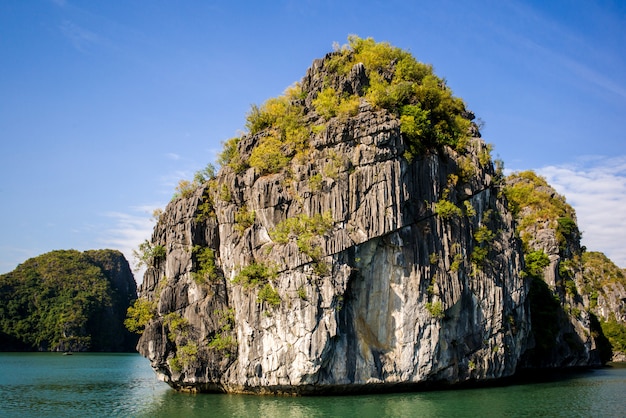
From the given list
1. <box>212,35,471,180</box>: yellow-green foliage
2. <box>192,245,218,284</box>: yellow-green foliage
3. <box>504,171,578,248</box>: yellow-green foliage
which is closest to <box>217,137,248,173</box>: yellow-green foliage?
<box>212,35,471,180</box>: yellow-green foliage

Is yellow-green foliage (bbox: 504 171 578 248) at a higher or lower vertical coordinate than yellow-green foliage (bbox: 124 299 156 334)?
higher

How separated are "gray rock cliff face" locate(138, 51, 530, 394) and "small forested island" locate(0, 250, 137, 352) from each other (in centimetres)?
7965

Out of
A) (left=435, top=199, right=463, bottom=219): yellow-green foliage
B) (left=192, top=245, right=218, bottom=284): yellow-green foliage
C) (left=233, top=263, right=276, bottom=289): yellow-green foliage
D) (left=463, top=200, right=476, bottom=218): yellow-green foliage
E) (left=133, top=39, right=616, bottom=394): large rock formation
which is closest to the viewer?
(left=133, top=39, right=616, bottom=394): large rock formation

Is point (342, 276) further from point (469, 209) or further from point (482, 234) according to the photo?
point (482, 234)

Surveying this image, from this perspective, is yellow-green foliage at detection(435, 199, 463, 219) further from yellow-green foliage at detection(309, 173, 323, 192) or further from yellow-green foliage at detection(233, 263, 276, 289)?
yellow-green foliage at detection(233, 263, 276, 289)

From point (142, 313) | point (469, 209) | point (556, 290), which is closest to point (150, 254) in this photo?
point (142, 313)

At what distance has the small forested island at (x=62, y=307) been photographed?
333 feet

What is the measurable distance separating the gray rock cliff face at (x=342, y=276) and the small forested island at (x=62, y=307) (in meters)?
79.6

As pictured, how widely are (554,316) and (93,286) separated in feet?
308

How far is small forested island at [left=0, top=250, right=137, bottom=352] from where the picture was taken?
102 m

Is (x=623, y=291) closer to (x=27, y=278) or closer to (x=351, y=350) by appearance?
(x=351, y=350)

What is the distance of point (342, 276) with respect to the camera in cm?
2894

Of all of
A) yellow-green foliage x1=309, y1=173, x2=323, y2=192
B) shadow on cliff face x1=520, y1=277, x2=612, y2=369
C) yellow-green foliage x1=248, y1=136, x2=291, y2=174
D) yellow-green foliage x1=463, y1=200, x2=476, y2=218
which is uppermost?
yellow-green foliage x1=248, y1=136, x2=291, y2=174

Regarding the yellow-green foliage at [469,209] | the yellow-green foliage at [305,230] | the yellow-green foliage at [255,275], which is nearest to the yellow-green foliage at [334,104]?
the yellow-green foliage at [305,230]
